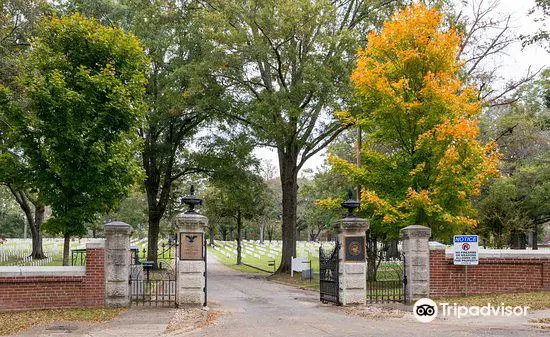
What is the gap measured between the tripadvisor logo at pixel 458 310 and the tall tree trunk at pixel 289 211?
50.0 feet

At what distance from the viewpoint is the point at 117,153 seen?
53.0ft

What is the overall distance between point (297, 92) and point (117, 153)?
1061cm

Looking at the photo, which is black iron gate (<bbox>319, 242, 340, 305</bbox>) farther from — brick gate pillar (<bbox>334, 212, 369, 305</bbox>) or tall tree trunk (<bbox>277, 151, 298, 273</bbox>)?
tall tree trunk (<bbox>277, 151, 298, 273</bbox>)

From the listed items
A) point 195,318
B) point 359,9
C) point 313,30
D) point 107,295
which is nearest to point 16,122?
point 107,295

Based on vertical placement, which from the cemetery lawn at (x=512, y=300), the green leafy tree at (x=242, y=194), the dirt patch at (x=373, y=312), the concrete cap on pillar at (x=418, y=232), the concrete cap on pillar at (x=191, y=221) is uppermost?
the green leafy tree at (x=242, y=194)

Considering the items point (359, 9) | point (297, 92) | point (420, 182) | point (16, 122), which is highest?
point (359, 9)

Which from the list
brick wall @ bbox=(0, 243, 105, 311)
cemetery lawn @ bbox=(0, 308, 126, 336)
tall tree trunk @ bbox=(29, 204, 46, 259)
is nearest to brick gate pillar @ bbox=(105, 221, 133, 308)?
brick wall @ bbox=(0, 243, 105, 311)

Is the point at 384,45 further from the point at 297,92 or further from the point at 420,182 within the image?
the point at 297,92

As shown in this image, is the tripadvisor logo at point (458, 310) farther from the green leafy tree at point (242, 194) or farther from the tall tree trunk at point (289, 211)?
the green leafy tree at point (242, 194)

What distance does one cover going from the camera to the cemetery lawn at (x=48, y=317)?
11.4 m

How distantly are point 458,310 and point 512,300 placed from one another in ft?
6.75

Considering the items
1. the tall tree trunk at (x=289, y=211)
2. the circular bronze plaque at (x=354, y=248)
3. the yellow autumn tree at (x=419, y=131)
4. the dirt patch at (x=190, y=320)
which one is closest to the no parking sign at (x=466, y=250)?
the yellow autumn tree at (x=419, y=131)

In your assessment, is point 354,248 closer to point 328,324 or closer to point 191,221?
point 328,324

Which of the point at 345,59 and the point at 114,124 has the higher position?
the point at 345,59
